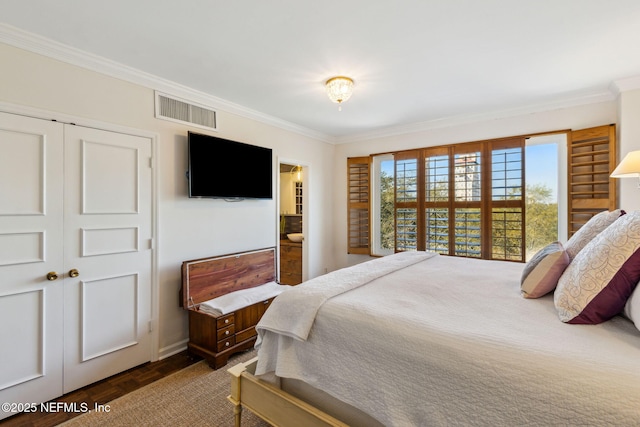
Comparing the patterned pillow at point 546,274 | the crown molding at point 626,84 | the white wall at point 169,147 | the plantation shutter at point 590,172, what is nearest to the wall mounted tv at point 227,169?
the white wall at point 169,147

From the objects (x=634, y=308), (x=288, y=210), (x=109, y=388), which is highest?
(x=288, y=210)

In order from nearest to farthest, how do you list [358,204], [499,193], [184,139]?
[184,139] → [499,193] → [358,204]

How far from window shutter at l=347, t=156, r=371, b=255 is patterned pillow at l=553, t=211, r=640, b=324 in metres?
3.37

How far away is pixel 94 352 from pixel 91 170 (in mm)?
1433

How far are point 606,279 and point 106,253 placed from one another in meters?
3.12

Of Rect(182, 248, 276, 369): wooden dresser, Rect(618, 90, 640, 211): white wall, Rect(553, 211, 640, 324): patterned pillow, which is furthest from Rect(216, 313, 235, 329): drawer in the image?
Rect(618, 90, 640, 211): white wall

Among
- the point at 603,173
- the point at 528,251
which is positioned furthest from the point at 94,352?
the point at 603,173

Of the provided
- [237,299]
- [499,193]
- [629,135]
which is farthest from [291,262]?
[629,135]

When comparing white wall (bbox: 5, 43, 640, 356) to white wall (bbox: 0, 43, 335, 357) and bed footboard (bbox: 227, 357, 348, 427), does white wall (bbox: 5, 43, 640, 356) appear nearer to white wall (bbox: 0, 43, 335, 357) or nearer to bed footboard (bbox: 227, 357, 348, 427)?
white wall (bbox: 0, 43, 335, 357)

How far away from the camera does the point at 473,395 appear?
1.02 m

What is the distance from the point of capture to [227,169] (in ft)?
10.3

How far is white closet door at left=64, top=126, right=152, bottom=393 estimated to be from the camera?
221 centimetres

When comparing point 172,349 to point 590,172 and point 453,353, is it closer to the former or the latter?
point 453,353

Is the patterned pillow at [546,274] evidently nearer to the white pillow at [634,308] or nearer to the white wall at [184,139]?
the white pillow at [634,308]
